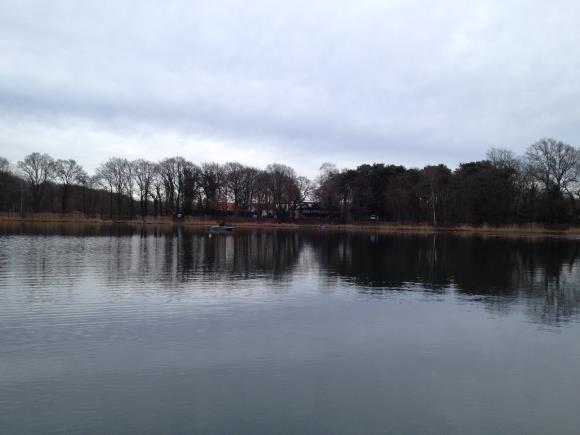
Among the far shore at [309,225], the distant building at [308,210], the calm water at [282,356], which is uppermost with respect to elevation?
the distant building at [308,210]

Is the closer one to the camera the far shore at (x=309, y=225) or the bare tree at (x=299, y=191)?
the far shore at (x=309, y=225)

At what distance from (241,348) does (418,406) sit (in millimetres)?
4103

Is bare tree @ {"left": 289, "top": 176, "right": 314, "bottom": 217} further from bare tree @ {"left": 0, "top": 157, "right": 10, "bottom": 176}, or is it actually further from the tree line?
bare tree @ {"left": 0, "top": 157, "right": 10, "bottom": 176}

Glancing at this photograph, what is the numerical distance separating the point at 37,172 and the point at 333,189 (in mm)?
62455

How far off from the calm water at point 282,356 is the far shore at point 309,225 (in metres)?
58.9

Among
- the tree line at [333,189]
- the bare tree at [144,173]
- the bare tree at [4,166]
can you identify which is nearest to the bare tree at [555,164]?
the tree line at [333,189]

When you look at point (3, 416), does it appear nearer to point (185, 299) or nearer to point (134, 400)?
point (134, 400)

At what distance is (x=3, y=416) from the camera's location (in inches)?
267

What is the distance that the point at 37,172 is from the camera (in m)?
96.1

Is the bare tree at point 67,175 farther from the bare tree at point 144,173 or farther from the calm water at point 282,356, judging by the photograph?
the calm water at point 282,356

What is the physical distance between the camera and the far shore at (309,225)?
72562 millimetres

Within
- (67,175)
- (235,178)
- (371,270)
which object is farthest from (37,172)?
(371,270)

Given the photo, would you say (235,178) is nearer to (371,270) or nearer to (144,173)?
(144,173)

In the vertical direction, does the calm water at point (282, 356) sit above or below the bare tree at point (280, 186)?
below
